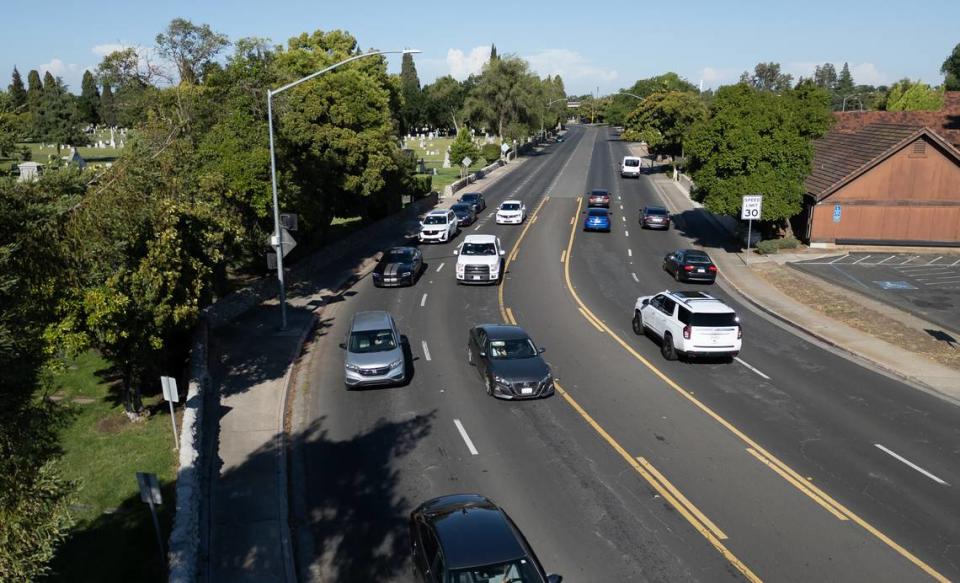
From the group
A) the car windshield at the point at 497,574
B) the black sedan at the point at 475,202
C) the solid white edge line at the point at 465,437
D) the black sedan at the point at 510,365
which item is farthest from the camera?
the black sedan at the point at 475,202

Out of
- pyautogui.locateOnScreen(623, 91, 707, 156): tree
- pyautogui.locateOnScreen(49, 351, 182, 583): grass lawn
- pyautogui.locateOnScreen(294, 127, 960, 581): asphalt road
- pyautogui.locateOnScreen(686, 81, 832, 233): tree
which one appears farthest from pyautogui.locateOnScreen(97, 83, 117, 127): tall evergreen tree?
pyautogui.locateOnScreen(49, 351, 182, 583): grass lawn

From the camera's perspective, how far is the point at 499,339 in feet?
65.7

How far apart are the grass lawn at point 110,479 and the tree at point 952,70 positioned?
14253 cm

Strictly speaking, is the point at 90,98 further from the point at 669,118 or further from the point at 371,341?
the point at 371,341

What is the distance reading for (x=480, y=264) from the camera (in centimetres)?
3206

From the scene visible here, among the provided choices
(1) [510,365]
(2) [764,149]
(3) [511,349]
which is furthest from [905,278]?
(1) [510,365]

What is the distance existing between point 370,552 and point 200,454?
17.5 ft

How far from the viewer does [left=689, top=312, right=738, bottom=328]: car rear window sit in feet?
69.8

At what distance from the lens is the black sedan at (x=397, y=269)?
32406 millimetres

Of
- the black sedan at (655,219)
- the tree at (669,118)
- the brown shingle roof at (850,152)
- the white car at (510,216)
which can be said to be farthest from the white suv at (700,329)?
the tree at (669,118)

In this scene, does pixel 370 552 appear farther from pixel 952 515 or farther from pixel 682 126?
pixel 682 126

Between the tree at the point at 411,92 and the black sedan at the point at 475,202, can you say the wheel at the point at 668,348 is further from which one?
the tree at the point at 411,92

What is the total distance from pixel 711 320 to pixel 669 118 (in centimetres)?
6269

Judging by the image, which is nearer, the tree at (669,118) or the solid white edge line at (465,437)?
the solid white edge line at (465,437)
